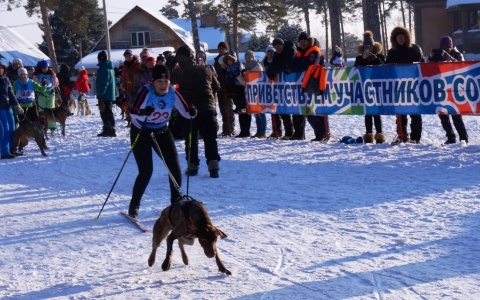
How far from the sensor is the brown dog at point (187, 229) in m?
5.68

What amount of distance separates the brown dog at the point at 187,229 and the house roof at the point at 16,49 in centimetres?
4695

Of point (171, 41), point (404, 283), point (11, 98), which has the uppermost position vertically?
point (171, 41)

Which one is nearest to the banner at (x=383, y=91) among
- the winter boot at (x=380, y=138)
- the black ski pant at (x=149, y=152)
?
the winter boot at (x=380, y=138)

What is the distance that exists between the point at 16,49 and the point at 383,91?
4610cm

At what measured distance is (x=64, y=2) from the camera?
48219mm

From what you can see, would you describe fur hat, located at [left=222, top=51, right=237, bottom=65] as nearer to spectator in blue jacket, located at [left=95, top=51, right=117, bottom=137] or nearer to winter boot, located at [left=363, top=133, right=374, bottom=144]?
spectator in blue jacket, located at [left=95, top=51, right=117, bottom=137]

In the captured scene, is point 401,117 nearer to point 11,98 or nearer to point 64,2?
point 11,98

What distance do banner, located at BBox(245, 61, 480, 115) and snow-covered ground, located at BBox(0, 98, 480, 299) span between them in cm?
68

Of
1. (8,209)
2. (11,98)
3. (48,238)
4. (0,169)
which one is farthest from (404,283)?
(11,98)

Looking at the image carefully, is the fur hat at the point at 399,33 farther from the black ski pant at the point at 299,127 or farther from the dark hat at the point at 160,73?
the dark hat at the point at 160,73

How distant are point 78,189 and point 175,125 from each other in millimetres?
5864

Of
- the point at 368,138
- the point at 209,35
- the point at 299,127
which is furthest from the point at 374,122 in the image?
the point at 209,35

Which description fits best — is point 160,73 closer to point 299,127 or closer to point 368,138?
point 368,138

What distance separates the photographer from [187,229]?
5.78 metres
